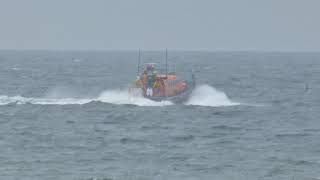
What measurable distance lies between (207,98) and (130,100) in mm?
7805

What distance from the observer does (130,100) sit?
88438 mm

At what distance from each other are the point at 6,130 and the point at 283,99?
3891 centimetres

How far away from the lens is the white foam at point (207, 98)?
89625mm

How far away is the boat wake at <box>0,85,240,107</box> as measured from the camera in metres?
87.2

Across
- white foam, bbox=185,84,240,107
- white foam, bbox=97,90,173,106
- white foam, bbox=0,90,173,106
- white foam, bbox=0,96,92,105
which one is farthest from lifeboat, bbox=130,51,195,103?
white foam, bbox=0,96,92,105

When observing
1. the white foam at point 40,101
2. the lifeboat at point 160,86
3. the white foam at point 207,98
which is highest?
the lifeboat at point 160,86

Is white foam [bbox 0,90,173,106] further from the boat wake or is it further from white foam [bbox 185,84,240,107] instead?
white foam [bbox 185,84,240,107]

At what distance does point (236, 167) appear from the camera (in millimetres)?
52156

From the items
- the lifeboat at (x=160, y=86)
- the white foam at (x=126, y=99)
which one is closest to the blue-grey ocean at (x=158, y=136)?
the white foam at (x=126, y=99)

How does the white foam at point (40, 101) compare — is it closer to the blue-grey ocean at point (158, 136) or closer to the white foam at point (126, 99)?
the blue-grey ocean at point (158, 136)

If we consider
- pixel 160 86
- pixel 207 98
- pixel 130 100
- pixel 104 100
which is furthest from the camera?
pixel 104 100

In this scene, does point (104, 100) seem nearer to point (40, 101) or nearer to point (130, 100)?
point (130, 100)

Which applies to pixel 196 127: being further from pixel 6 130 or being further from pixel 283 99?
pixel 283 99

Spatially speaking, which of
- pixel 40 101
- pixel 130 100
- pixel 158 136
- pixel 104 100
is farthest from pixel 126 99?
pixel 158 136
